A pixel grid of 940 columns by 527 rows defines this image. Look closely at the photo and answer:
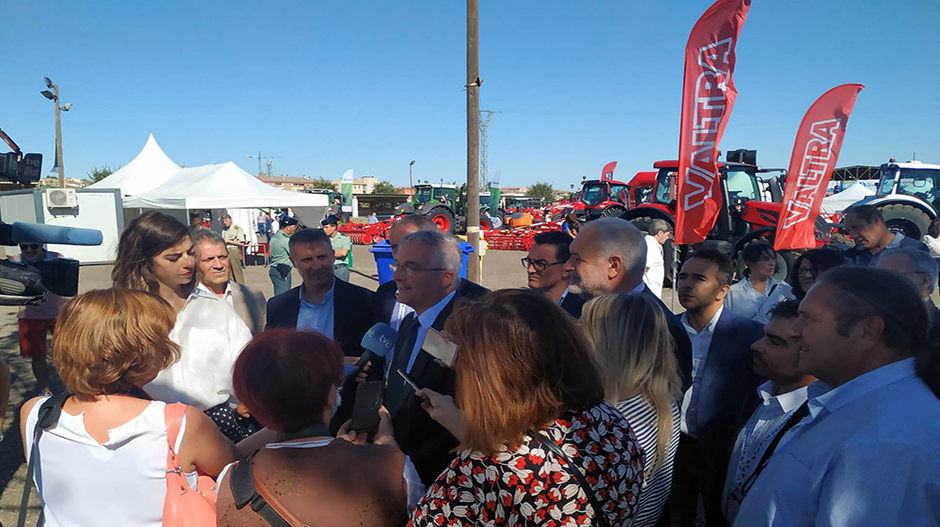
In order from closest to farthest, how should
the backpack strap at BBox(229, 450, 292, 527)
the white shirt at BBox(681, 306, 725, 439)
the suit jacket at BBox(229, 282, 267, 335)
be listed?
1. the backpack strap at BBox(229, 450, 292, 527)
2. the white shirt at BBox(681, 306, 725, 439)
3. the suit jacket at BBox(229, 282, 267, 335)

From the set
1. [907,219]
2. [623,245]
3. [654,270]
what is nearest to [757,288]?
[654,270]

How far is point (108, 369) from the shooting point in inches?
59.5

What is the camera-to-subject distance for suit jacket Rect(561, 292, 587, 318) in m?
2.66

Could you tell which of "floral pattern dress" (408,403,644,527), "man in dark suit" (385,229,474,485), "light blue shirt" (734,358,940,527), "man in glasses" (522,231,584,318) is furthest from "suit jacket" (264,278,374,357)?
"light blue shirt" (734,358,940,527)

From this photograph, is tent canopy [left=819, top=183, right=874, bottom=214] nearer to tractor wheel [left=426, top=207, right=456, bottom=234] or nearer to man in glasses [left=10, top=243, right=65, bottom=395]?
tractor wheel [left=426, top=207, right=456, bottom=234]

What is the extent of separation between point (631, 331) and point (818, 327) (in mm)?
568

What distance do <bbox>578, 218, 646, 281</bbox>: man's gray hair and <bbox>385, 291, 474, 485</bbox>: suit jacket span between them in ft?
3.61

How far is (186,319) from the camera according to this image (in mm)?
2463

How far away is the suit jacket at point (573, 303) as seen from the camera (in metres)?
2.66

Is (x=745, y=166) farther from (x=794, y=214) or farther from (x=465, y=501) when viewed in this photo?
(x=465, y=501)

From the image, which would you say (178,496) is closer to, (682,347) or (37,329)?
(682,347)

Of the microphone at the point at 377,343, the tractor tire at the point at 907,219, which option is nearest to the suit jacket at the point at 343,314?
the microphone at the point at 377,343

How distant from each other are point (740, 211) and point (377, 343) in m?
9.94

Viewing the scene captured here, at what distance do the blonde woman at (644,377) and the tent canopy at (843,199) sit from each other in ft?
79.7
